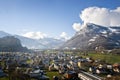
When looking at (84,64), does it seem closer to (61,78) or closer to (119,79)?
(61,78)

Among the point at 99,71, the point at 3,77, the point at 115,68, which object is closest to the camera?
the point at 3,77

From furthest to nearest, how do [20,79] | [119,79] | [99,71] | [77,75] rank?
[99,71] < [77,75] < [20,79] < [119,79]

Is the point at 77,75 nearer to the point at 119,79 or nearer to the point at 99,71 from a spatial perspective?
the point at 99,71

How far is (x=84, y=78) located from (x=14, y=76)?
2165cm

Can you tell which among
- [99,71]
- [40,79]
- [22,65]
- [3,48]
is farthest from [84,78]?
[3,48]

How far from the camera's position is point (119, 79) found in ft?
170

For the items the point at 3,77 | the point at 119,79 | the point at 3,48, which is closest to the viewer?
the point at 119,79

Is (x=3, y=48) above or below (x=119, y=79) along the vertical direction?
above

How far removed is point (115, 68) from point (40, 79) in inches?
1535

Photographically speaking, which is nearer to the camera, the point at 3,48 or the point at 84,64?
the point at 84,64

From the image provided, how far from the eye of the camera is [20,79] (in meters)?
→ 56.6

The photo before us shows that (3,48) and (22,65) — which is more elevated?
(3,48)

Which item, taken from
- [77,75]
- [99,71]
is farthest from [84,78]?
[99,71]

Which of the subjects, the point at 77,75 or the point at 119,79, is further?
the point at 77,75
